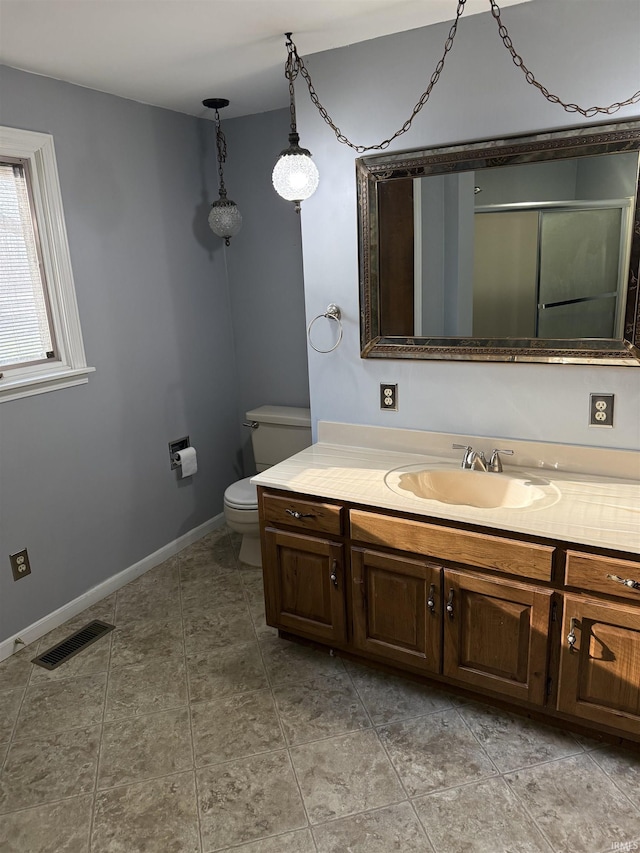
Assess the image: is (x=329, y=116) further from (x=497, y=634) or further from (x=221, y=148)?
(x=497, y=634)

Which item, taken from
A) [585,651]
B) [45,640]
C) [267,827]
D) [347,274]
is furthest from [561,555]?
[45,640]

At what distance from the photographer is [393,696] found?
2301mm

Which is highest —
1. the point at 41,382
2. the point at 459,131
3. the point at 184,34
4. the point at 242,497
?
the point at 184,34

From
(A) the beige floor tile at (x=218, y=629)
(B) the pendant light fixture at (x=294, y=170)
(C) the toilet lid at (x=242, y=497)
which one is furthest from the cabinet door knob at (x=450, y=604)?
(B) the pendant light fixture at (x=294, y=170)

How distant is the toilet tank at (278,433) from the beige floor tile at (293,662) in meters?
1.11

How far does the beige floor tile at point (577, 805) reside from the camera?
5.63 ft

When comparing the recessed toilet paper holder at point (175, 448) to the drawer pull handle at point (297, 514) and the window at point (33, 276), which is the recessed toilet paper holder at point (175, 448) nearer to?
the window at point (33, 276)

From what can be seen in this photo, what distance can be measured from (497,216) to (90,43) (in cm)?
154

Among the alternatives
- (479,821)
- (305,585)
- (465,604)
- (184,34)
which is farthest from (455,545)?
(184,34)

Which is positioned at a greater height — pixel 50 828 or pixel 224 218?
pixel 224 218

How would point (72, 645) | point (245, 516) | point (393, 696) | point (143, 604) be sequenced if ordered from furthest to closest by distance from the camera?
point (245, 516)
point (143, 604)
point (72, 645)
point (393, 696)

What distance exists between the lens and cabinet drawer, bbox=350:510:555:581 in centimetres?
191

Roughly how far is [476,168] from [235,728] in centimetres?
214

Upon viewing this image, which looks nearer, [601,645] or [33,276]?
[601,645]
